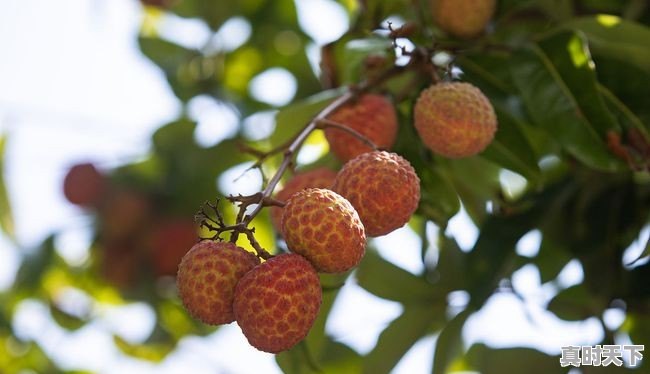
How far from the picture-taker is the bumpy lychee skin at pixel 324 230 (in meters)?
0.92

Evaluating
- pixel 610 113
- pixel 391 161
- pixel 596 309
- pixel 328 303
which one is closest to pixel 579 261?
pixel 596 309

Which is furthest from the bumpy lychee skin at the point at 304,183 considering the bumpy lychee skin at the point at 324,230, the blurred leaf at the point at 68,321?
the blurred leaf at the point at 68,321

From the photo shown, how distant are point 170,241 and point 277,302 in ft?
4.95

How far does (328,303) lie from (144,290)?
1.32 meters

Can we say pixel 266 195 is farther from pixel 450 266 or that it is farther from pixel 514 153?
pixel 450 266

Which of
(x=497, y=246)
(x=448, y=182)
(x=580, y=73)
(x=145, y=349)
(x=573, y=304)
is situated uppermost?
(x=580, y=73)

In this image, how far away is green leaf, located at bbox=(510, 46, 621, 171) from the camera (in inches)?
50.8

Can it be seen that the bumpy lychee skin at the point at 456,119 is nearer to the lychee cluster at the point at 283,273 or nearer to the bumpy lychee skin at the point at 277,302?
the lychee cluster at the point at 283,273

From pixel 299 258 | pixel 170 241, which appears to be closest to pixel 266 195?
pixel 299 258

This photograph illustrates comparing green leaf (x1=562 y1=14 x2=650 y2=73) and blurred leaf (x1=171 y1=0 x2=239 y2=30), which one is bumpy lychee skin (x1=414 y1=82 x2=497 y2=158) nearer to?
green leaf (x1=562 y1=14 x2=650 y2=73)

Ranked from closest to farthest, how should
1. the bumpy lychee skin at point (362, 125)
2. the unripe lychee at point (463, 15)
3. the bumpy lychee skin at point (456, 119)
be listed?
the bumpy lychee skin at point (456, 119) < the bumpy lychee skin at point (362, 125) < the unripe lychee at point (463, 15)

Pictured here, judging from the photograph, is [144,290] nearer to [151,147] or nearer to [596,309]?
[151,147]

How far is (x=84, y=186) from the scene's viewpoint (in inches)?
101

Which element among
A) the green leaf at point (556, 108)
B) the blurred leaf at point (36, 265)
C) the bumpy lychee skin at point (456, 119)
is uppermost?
the bumpy lychee skin at point (456, 119)
